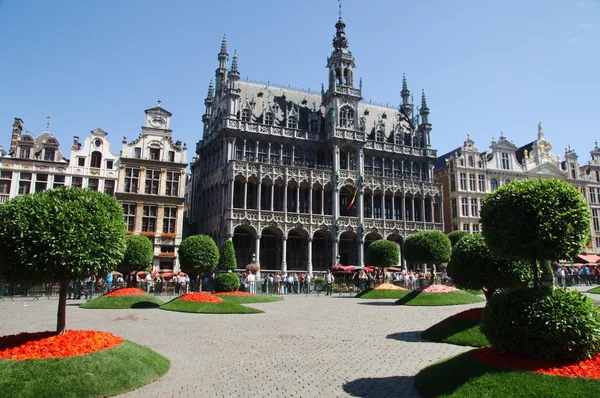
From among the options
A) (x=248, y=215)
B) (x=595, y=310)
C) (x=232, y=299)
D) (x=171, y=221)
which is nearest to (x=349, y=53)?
(x=248, y=215)

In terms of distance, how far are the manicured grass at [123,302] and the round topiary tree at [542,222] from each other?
19.4 m

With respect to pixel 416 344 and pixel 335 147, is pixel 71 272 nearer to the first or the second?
pixel 416 344

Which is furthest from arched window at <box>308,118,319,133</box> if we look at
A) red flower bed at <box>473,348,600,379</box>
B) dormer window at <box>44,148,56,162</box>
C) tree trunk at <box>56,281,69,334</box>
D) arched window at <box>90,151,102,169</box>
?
red flower bed at <box>473,348,600,379</box>

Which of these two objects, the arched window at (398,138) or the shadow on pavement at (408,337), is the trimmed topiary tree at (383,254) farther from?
the arched window at (398,138)

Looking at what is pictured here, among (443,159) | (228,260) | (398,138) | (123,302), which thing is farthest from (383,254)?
(443,159)

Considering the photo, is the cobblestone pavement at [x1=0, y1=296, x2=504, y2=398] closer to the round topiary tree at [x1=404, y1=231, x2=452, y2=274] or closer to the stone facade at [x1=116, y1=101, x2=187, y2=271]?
the round topiary tree at [x1=404, y1=231, x2=452, y2=274]

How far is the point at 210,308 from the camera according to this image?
22.2 m

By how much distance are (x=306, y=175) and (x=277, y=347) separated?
38.9 meters

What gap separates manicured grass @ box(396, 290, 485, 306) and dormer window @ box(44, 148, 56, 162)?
128 feet

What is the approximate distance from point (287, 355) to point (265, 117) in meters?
43.9

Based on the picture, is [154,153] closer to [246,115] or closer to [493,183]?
[246,115]

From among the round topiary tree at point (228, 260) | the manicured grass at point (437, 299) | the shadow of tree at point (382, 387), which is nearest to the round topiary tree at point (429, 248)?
the manicured grass at point (437, 299)

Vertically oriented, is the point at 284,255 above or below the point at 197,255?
above

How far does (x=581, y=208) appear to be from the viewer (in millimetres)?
9695
